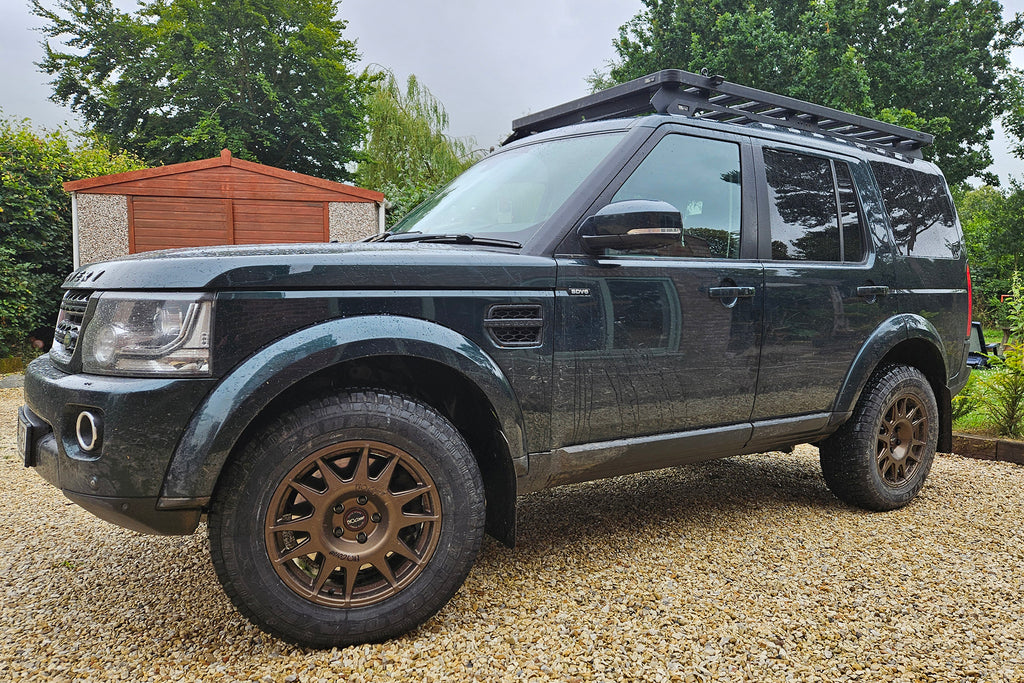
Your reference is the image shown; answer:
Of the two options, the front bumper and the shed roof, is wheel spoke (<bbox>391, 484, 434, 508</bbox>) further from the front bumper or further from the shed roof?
the shed roof

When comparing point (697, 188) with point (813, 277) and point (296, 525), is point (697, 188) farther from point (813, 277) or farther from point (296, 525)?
point (296, 525)

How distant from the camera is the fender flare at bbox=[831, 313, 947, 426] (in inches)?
136

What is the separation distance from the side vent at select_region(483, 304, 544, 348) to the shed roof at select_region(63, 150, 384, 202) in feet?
32.4

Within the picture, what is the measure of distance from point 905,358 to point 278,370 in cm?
346

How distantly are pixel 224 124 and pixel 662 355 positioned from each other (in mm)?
27688

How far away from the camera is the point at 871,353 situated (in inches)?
138

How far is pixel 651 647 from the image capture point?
2.28 meters

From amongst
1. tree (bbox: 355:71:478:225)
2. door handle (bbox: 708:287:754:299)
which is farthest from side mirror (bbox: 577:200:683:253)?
tree (bbox: 355:71:478:225)


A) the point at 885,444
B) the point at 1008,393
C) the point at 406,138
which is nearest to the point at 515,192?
the point at 885,444

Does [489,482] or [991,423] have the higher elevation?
[489,482]

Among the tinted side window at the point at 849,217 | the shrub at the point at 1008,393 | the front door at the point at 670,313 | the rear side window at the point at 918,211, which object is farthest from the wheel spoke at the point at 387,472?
the shrub at the point at 1008,393

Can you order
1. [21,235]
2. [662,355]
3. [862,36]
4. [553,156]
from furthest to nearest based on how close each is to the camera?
1. [862,36]
2. [21,235]
3. [553,156]
4. [662,355]

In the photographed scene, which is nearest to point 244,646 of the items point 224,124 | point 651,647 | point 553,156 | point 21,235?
point 651,647

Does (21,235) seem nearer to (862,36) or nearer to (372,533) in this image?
(372,533)
